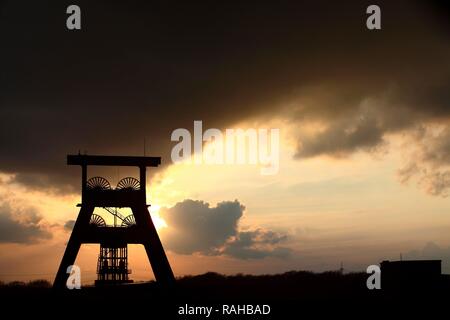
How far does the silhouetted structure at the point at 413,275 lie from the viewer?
45188 millimetres

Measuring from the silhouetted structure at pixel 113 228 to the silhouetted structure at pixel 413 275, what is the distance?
46.3ft

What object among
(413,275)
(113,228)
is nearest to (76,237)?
(113,228)

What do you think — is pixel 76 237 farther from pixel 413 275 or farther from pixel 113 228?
pixel 413 275

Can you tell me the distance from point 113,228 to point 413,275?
18.8 m

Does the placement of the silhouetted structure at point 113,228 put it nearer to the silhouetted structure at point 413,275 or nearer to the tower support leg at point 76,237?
the tower support leg at point 76,237

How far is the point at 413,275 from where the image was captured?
4531cm

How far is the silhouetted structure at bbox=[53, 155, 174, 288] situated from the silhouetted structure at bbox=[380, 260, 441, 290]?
14.1 m

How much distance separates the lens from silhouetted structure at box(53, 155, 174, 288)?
48081 millimetres

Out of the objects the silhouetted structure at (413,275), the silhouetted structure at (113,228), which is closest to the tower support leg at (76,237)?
the silhouetted structure at (113,228)

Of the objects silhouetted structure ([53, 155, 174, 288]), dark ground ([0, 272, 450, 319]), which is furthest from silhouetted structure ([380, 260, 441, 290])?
silhouetted structure ([53, 155, 174, 288])
